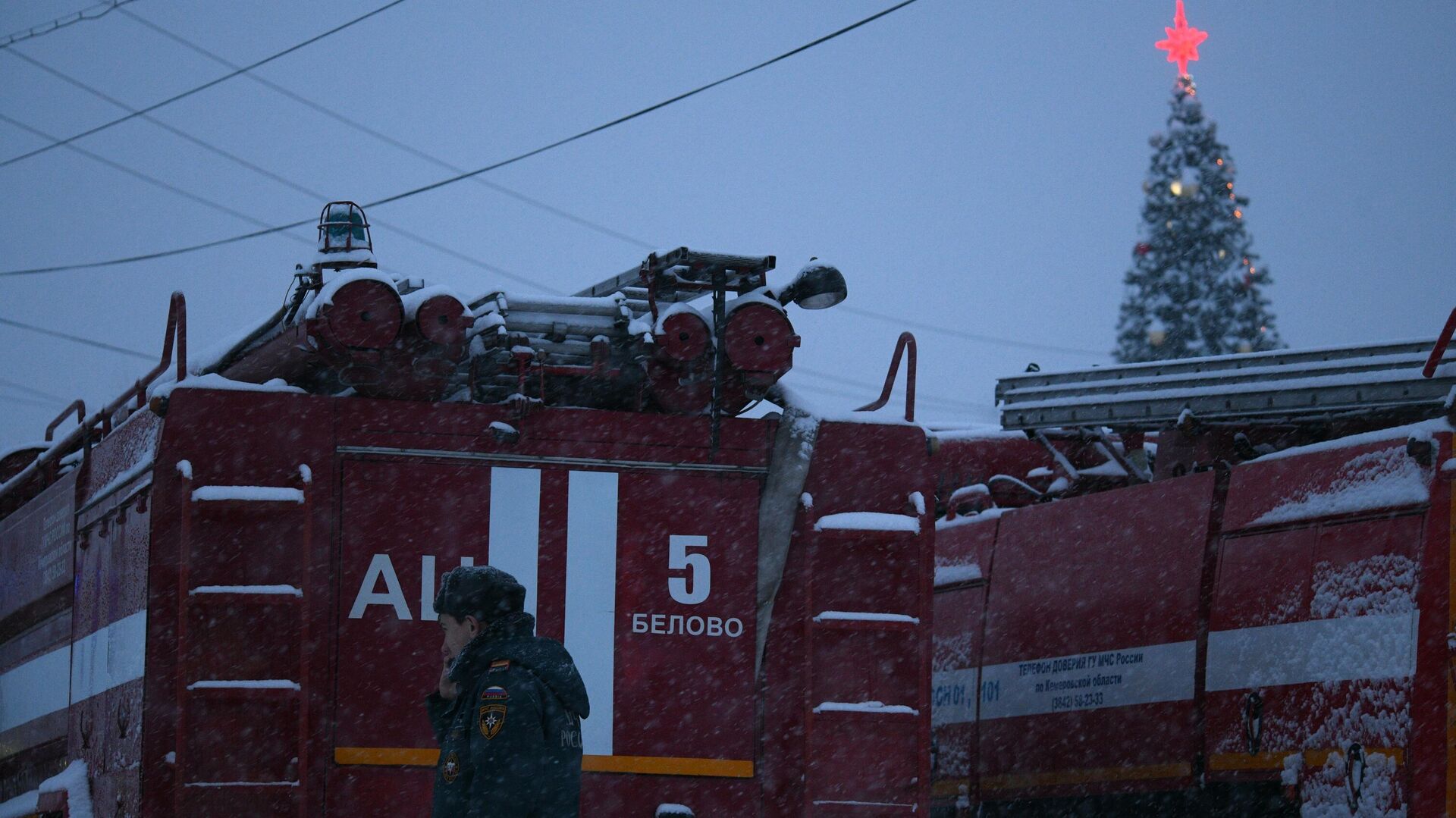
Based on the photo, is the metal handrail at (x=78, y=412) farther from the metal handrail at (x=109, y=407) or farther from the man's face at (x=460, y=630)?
the man's face at (x=460, y=630)

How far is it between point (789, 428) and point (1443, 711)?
271cm

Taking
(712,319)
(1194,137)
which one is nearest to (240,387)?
(712,319)

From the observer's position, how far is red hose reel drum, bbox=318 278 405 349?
6.25 m

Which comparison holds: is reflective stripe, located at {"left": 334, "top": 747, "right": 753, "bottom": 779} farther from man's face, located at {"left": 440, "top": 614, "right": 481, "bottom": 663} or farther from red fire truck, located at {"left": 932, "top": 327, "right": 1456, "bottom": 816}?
red fire truck, located at {"left": 932, "top": 327, "right": 1456, "bottom": 816}

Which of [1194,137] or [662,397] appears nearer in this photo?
[662,397]

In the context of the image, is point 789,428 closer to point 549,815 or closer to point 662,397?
point 662,397

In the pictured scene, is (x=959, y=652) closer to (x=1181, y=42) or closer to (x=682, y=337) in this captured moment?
(x=682, y=337)

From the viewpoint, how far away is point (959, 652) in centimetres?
987

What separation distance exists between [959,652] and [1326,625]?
3.10m

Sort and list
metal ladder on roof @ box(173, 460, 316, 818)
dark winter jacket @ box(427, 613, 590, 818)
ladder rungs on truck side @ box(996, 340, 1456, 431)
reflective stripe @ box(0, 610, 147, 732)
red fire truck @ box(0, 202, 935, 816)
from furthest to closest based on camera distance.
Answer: ladder rungs on truck side @ box(996, 340, 1456, 431) < reflective stripe @ box(0, 610, 147, 732) < red fire truck @ box(0, 202, 935, 816) < metal ladder on roof @ box(173, 460, 316, 818) < dark winter jacket @ box(427, 613, 590, 818)

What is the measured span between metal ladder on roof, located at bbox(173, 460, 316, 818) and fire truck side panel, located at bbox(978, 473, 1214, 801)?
13.2 ft

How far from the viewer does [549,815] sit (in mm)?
4488

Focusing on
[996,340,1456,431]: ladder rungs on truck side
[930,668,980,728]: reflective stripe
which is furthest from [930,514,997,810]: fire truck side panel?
[996,340,1456,431]: ladder rungs on truck side

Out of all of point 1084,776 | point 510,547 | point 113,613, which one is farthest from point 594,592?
point 1084,776
